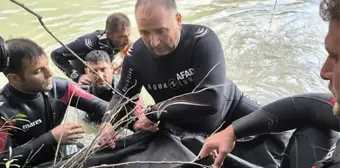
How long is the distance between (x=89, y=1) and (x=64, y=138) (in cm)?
477

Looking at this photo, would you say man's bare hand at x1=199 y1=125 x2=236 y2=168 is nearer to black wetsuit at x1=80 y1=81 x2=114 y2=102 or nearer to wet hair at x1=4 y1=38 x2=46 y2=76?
wet hair at x1=4 y1=38 x2=46 y2=76

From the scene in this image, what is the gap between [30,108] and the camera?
2.58 metres

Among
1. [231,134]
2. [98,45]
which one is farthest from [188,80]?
[98,45]

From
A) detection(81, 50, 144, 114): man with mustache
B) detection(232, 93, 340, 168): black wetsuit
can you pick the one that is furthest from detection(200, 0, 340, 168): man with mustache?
detection(81, 50, 144, 114): man with mustache

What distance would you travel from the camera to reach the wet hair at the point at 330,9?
1234mm

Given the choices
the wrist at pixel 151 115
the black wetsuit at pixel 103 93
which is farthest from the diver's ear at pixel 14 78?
the black wetsuit at pixel 103 93

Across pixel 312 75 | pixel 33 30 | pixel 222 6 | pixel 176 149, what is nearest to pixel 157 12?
pixel 176 149

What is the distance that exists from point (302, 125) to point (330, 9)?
89cm

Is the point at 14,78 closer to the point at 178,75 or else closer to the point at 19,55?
the point at 19,55

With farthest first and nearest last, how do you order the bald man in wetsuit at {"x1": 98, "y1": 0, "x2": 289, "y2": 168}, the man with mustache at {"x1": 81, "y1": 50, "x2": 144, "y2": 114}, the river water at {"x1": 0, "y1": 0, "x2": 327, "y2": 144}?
→ the river water at {"x1": 0, "y1": 0, "x2": 327, "y2": 144} < the man with mustache at {"x1": 81, "y1": 50, "x2": 144, "y2": 114} < the bald man in wetsuit at {"x1": 98, "y1": 0, "x2": 289, "y2": 168}

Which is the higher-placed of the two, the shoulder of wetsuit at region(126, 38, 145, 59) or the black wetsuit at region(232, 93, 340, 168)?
the shoulder of wetsuit at region(126, 38, 145, 59)

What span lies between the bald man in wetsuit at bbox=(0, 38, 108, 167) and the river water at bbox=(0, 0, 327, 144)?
1.46 m

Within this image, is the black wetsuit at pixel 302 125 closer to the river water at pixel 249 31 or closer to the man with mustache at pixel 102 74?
the man with mustache at pixel 102 74

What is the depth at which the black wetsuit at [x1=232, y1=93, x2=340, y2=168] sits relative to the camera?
193 cm
